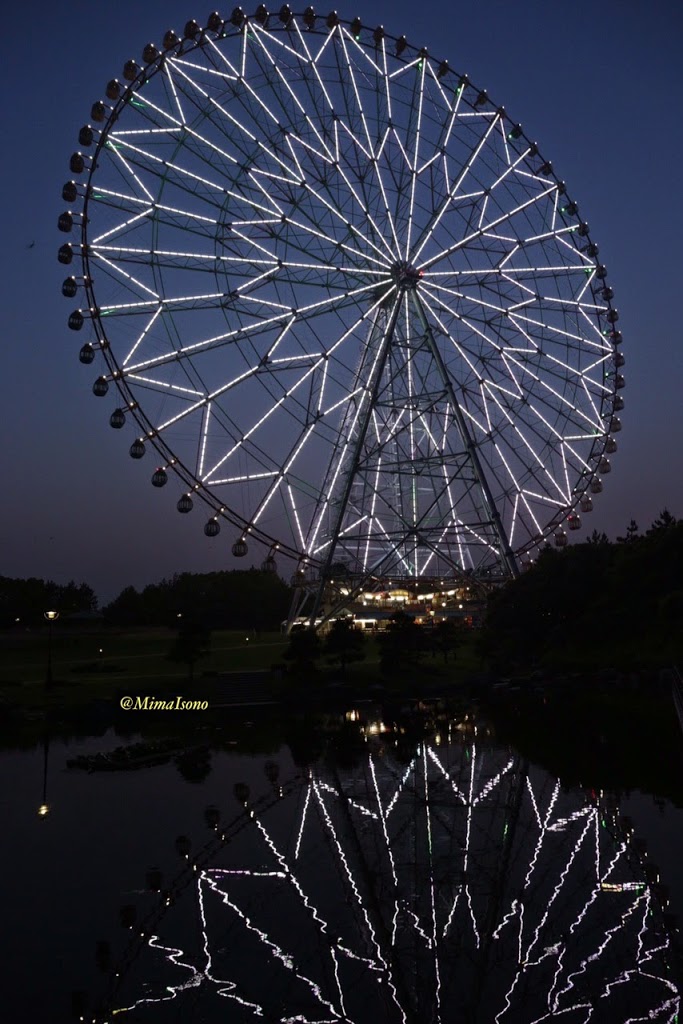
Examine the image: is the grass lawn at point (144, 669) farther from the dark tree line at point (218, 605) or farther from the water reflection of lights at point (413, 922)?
the dark tree line at point (218, 605)

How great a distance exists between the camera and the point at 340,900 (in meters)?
11.5

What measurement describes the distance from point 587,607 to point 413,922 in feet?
109

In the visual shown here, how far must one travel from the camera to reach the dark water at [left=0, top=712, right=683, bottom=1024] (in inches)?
342

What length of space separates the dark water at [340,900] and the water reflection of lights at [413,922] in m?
0.03

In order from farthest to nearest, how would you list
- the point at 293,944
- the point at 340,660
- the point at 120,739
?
1. the point at 340,660
2. the point at 120,739
3. the point at 293,944

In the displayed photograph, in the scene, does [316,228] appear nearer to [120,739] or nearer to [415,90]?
[415,90]

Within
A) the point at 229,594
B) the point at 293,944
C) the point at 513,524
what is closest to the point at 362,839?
the point at 293,944

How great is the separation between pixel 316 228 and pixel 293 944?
2546cm

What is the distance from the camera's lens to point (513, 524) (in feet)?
128

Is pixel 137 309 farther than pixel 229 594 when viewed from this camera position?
Result: No

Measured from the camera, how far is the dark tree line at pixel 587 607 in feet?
131

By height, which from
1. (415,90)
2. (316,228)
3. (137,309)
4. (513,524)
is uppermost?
A: (415,90)

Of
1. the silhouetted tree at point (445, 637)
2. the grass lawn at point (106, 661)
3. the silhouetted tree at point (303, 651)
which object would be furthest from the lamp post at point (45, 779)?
the silhouetted tree at point (445, 637)

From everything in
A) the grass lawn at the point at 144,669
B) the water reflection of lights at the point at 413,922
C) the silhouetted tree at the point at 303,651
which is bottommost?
the water reflection of lights at the point at 413,922
